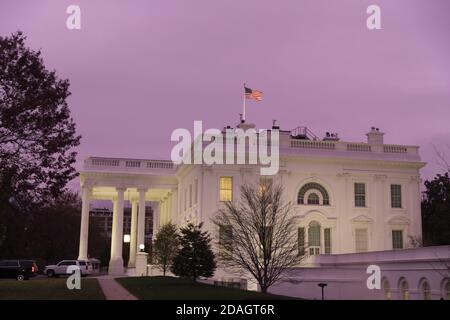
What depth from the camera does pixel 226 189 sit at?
164 ft

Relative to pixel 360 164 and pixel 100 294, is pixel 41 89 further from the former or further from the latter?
pixel 360 164

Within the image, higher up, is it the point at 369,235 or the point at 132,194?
the point at 132,194

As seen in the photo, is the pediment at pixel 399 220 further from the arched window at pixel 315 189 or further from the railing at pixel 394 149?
the railing at pixel 394 149

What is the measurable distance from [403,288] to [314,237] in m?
15.1

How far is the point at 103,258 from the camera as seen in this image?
94.4 m

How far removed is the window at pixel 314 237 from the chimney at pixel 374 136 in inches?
384

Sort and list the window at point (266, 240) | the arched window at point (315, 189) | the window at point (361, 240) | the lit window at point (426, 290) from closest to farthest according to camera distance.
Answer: the window at point (266, 240)
the lit window at point (426, 290)
the arched window at point (315, 189)
the window at point (361, 240)

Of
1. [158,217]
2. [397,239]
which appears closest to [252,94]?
[397,239]

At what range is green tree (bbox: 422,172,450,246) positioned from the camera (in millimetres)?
51588

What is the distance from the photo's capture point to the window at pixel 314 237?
166 feet

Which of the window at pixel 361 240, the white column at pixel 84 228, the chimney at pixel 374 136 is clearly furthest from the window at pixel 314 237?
the white column at pixel 84 228

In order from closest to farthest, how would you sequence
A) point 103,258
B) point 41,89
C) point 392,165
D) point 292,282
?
point 41,89 < point 292,282 < point 392,165 < point 103,258
